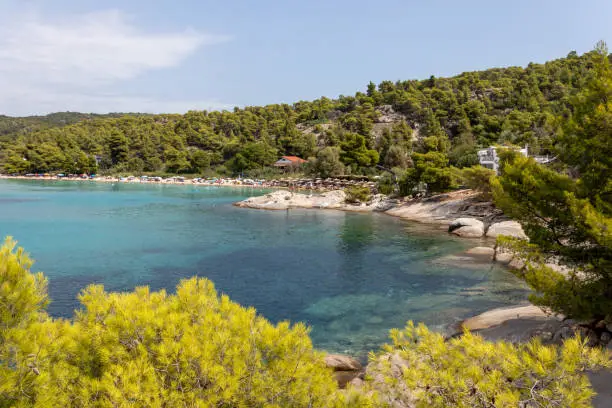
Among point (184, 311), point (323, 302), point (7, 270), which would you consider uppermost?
point (7, 270)

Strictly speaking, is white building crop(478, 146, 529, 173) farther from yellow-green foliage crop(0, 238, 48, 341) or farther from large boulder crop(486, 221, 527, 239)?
yellow-green foliage crop(0, 238, 48, 341)

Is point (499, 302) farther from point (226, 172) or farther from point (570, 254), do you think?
point (226, 172)

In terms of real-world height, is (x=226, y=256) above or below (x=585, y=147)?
below

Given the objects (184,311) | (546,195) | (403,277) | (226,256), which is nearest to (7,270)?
(184,311)

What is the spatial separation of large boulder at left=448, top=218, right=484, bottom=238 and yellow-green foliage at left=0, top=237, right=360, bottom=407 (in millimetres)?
28309

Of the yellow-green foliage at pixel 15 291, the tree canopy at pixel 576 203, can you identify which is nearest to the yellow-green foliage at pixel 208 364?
the yellow-green foliage at pixel 15 291

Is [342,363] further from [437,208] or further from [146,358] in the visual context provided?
[437,208]

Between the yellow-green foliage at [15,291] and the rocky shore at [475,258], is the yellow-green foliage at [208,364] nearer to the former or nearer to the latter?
the yellow-green foliage at [15,291]

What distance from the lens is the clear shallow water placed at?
15.4 m

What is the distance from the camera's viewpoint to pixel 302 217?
42531 mm

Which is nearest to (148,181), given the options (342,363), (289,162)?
(289,162)

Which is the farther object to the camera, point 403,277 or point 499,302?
point 403,277

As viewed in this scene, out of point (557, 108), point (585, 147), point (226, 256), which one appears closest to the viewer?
point (585, 147)

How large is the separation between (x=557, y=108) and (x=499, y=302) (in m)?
70.4
